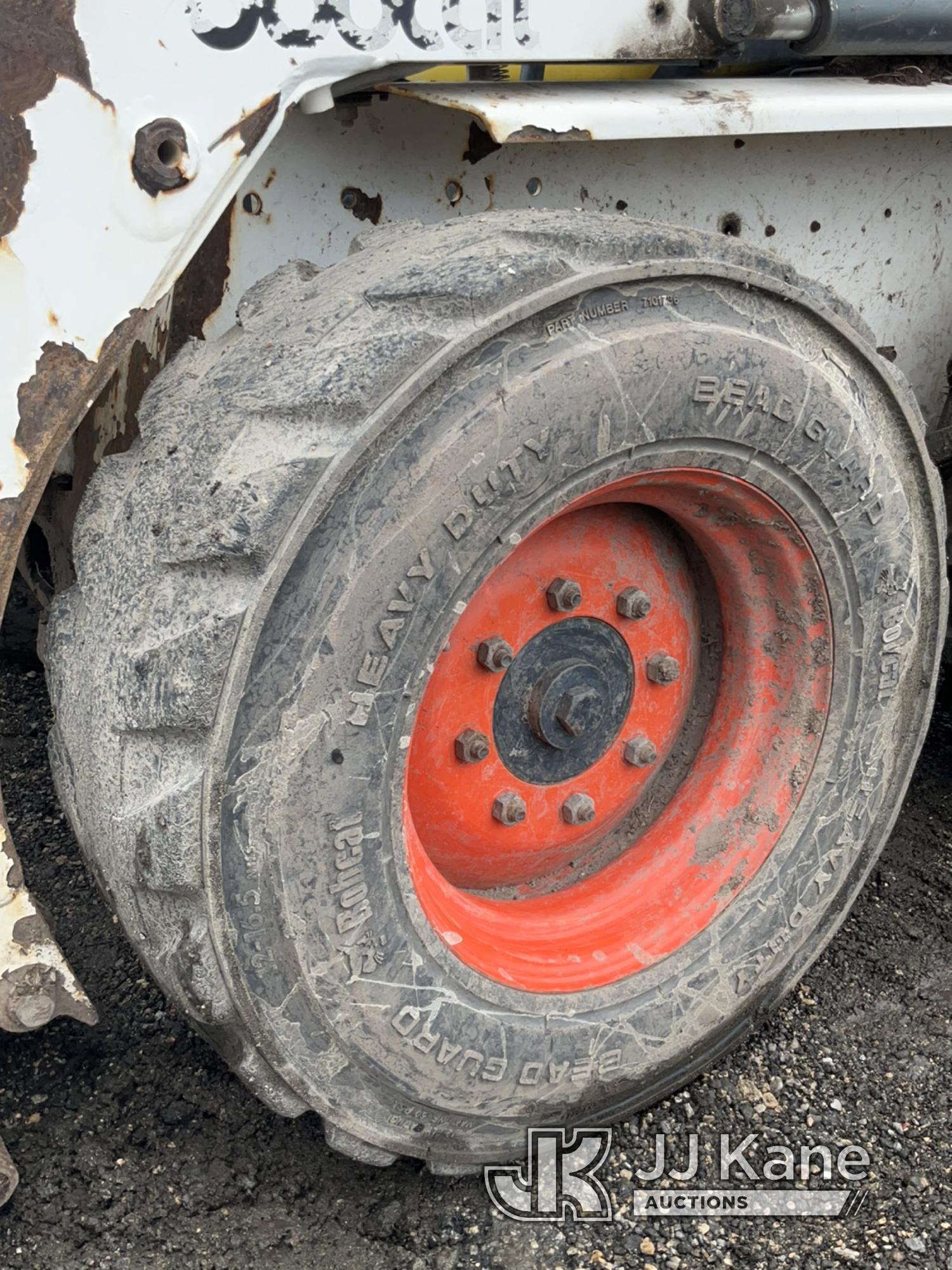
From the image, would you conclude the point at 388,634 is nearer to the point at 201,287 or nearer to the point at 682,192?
the point at 201,287

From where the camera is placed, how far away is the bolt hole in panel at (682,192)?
5.74 ft

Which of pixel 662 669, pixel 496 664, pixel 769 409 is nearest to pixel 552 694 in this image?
pixel 496 664

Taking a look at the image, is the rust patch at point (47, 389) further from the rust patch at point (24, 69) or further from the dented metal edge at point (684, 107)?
the dented metal edge at point (684, 107)

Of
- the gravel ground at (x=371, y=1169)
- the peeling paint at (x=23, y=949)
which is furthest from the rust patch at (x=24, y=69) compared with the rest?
the gravel ground at (x=371, y=1169)

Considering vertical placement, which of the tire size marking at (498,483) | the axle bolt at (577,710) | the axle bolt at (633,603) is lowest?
the axle bolt at (577,710)

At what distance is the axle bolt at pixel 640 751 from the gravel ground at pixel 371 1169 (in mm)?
575

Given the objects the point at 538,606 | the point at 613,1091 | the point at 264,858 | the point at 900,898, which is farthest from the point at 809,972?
the point at 264,858

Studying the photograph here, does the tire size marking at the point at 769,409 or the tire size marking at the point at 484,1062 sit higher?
the tire size marking at the point at 769,409

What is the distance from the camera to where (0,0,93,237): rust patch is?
1233 millimetres

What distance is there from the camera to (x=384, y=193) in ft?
5.89

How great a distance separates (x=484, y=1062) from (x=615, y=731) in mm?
538

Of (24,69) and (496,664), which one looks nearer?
(24,69)

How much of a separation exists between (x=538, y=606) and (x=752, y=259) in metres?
0.56

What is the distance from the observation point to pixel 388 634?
4.90ft
